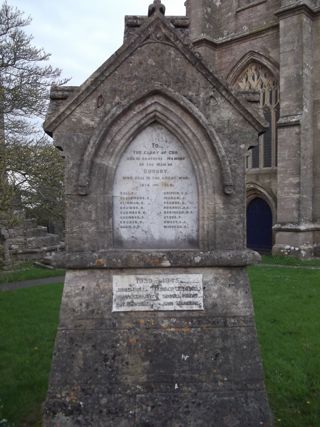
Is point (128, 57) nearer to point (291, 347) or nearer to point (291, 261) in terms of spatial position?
point (291, 347)

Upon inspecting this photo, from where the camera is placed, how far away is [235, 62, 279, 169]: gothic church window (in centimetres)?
1892

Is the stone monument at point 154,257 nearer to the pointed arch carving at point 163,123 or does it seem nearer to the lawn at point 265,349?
the pointed arch carving at point 163,123

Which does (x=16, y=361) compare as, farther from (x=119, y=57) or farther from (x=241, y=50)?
(x=241, y=50)

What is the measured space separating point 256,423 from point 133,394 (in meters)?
1.25

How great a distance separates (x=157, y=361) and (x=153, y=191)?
5.90 feet

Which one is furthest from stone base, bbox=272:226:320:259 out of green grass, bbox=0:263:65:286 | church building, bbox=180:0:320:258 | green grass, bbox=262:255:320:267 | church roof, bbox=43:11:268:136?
church roof, bbox=43:11:268:136

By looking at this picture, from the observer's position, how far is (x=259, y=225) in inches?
777

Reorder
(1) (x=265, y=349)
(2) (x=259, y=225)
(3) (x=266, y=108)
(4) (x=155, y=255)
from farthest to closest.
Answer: (2) (x=259, y=225) → (3) (x=266, y=108) → (1) (x=265, y=349) → (4) (x=155, y=255)

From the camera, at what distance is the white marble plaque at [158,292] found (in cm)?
396

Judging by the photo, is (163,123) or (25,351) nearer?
(163,123)

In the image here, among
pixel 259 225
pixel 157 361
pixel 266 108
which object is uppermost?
pixel 266 108

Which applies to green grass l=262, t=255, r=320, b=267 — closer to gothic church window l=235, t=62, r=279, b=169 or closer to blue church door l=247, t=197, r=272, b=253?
blue church door l=247, t=197, r=272, b=253

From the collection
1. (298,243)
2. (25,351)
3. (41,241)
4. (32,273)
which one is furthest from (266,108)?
(25,351)

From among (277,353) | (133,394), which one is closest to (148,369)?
(133,394)
